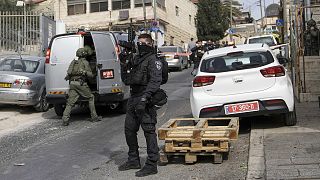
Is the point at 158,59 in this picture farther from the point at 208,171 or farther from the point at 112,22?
the point at 112,22

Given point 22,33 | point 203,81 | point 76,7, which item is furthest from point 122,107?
point 76,7

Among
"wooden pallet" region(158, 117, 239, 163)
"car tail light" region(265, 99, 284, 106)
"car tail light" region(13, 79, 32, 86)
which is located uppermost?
"car tail light" region(13, 79, 32, 86)

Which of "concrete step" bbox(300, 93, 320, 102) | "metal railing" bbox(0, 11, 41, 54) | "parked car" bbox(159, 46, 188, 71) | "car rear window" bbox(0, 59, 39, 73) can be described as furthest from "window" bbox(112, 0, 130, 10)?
"concrete step" bbox(300, 93, 320, 102)

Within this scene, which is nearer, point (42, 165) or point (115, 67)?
point (42, 165)

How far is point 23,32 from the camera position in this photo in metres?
21.3

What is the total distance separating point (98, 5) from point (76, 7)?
8.63 feet

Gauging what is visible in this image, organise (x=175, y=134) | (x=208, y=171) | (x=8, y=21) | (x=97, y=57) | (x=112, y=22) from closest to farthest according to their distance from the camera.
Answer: (x=208, y=171) → (x=175, y=134) → (x=97, y=57) → (x=8, y=21) → (x=112, y=22)

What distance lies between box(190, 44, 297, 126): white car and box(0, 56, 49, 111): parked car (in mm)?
5688

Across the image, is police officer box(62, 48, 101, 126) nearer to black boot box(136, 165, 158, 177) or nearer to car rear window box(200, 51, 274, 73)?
car rear window box(200, 51, 274, 73)

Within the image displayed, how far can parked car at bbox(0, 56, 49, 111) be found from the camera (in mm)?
12797

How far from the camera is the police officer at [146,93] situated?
6.42 metres

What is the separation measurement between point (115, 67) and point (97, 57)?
509 millimetres

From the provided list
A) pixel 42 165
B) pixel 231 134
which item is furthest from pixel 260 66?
pixel 42 165

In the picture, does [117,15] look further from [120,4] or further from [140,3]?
[140,3]
